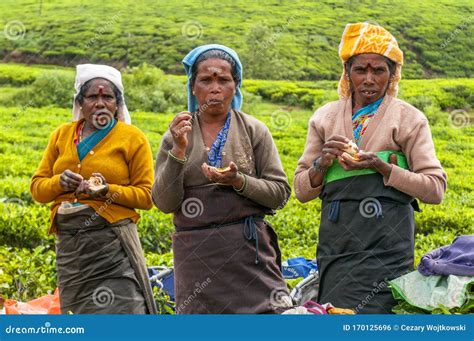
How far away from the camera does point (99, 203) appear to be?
4336 mm

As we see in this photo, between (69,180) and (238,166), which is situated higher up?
(238,166)

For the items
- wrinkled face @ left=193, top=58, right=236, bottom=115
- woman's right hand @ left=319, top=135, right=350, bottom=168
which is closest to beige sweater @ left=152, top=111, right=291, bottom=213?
wrinkled face @ left=193, top=58, right=236, bottom=115

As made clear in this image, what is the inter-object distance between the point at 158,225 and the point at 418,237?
104 inches

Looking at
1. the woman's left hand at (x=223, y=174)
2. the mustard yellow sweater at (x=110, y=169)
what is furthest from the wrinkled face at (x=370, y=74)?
the mustard yellow sweater at (x=110, y=169)

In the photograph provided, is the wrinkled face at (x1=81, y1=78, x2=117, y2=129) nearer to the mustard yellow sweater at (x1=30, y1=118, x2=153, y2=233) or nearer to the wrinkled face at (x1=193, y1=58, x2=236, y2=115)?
the mustard yellow sweater at (x1=30, y1=118, x2=153, y2=233)

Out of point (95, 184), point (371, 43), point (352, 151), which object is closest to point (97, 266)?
point (95, 184)

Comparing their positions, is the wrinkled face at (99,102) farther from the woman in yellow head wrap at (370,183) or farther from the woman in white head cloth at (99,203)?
the woman in yellow head wrap at (370,183)

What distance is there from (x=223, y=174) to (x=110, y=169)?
76cm

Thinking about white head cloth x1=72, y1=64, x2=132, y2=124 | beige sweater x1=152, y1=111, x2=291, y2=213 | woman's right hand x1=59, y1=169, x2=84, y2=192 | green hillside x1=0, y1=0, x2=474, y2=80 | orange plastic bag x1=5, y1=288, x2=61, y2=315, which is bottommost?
green hillside x1=0, y1=0, x2=474, y2=80

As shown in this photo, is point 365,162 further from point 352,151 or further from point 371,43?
point 371,43

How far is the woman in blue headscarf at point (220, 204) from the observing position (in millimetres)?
4020

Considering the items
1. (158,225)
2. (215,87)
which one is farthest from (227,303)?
(158,225)

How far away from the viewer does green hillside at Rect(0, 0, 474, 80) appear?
2444 cm

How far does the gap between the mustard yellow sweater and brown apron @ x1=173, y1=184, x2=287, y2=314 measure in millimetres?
372
